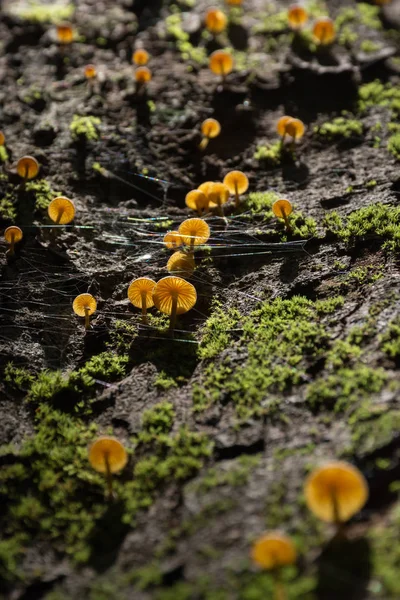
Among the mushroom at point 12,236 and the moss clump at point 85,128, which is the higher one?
the moss clump at point 85,128

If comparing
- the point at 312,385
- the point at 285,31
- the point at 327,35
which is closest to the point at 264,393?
the point at 312,385

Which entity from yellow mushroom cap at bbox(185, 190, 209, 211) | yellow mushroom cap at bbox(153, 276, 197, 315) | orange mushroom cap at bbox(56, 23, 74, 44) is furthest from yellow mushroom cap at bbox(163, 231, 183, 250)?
orange mushroom cap at bbox(56, 23, 74, 44)

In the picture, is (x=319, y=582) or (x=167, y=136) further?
(x=167, y=136)

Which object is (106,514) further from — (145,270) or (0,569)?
(145,270)

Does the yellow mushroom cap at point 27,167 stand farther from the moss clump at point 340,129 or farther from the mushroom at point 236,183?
the moss clump at point 340,129

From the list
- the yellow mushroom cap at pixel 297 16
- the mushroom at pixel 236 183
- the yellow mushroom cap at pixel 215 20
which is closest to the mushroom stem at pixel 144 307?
the mushroom at pixel 236 183

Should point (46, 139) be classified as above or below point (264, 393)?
above
